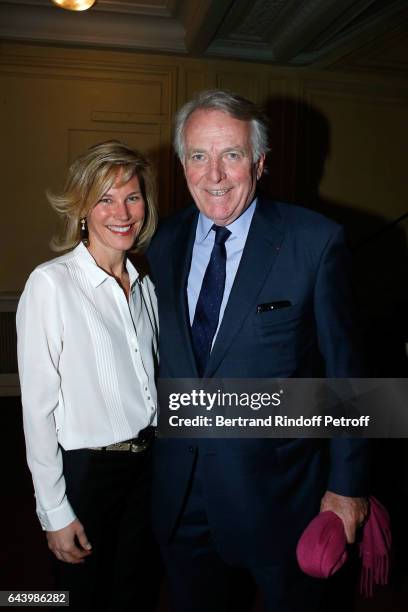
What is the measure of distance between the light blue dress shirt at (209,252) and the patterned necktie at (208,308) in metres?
0.02

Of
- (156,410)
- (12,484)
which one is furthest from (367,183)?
(156,410)

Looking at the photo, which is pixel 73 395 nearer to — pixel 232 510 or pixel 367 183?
pixel 232 510

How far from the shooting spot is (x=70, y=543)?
138cm

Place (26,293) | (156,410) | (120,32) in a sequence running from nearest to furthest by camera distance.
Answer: (26,293) < (156,410) < (120,32)

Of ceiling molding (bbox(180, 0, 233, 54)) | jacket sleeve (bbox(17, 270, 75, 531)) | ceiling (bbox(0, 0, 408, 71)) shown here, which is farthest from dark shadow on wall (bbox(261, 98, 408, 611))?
jacket sleeve (bbox(17, 270, 75, 531))

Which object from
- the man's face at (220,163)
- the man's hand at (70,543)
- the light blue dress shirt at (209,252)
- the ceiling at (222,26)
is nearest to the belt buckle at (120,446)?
the man's hand at (70,543)

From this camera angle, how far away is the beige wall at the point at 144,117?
4.66 meters

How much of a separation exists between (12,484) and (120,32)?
366cm

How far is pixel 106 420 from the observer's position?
136cm

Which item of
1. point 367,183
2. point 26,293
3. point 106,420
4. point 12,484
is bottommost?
point 12,484

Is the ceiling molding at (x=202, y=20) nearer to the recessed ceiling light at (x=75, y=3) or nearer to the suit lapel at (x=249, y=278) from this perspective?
the recessed ceiling light at (x=75, y=3)

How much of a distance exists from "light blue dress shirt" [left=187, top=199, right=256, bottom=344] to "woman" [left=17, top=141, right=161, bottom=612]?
0.17 meters

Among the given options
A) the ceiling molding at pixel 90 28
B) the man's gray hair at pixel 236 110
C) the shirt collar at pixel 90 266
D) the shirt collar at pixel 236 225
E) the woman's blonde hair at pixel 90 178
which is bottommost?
the shirt collar at pixel 90 266

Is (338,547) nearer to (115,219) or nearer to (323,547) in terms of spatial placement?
(323,547)
